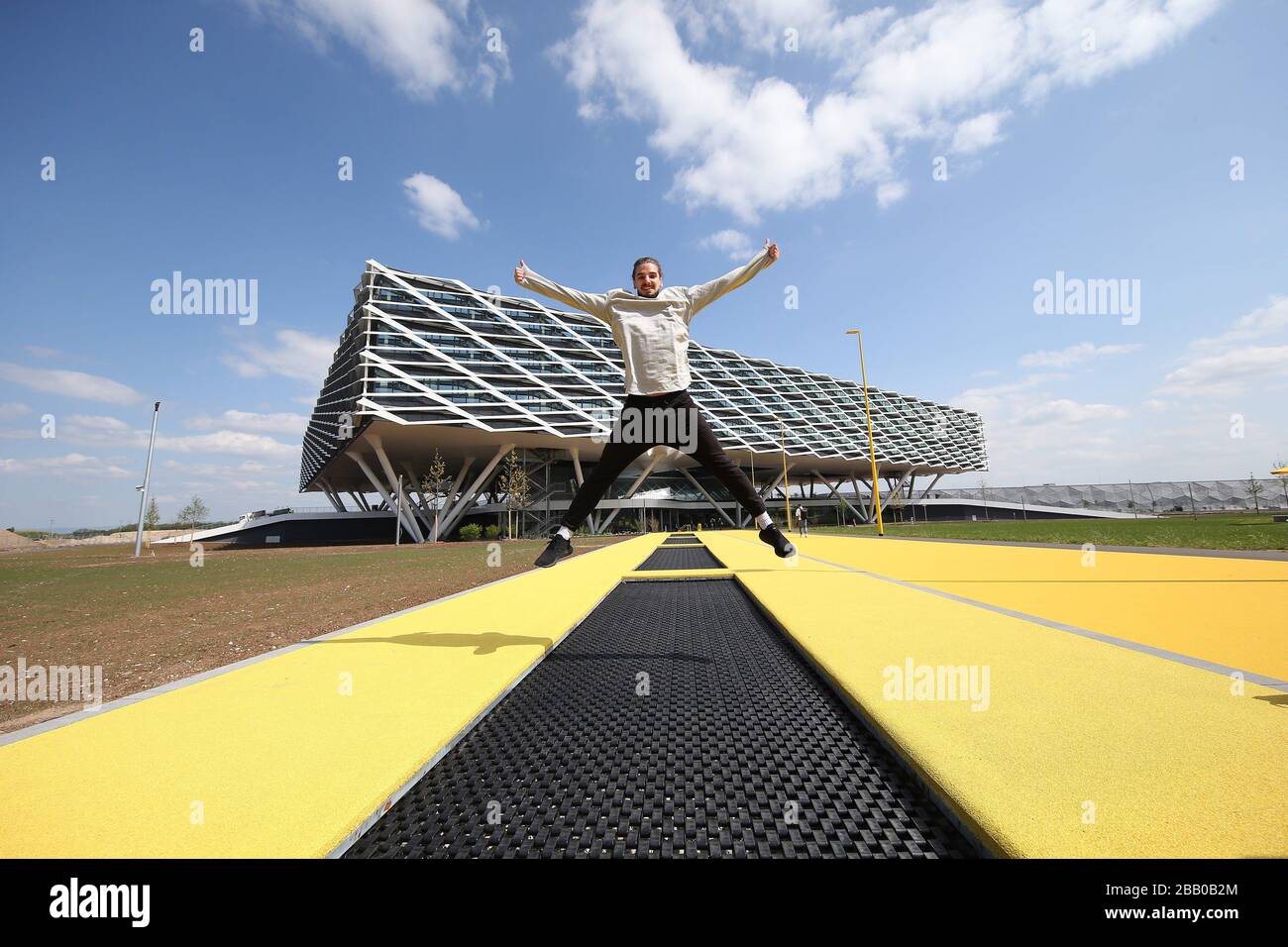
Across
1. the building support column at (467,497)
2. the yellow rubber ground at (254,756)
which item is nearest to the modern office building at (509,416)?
the building support column at (467,497)

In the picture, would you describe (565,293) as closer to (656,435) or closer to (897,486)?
(656,435)

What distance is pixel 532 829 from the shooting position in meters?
1.25

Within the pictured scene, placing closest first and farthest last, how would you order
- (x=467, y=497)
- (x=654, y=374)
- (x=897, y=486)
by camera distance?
Result: (x=654, y=374) < (x=467, y=497) < (x=897, y=486)

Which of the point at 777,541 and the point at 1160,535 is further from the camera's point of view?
the point at 1160,535

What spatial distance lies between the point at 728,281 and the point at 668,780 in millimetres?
3204

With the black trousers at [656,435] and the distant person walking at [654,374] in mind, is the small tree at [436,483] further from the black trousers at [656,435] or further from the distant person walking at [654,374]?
the black trousers at [656,435]

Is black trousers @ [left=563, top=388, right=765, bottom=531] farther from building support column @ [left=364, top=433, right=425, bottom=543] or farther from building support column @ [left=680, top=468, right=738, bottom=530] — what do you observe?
building support column @ [left=680, top=468, right=738, bottom=530]

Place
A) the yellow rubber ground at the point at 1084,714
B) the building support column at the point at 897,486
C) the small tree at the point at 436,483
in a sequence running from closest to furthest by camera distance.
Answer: the yellow rubber ground at the point at 1084,714, the small tree at the point at 436,483, the building support column at the point at 897,486

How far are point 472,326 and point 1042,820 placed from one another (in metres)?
45.7

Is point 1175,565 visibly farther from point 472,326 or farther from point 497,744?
point 472,326

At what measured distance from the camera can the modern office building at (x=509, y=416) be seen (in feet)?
117

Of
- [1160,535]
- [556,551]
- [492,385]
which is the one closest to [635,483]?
[492,385]

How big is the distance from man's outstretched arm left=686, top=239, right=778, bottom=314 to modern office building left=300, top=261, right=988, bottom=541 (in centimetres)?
2165

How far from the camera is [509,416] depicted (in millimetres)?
37688
